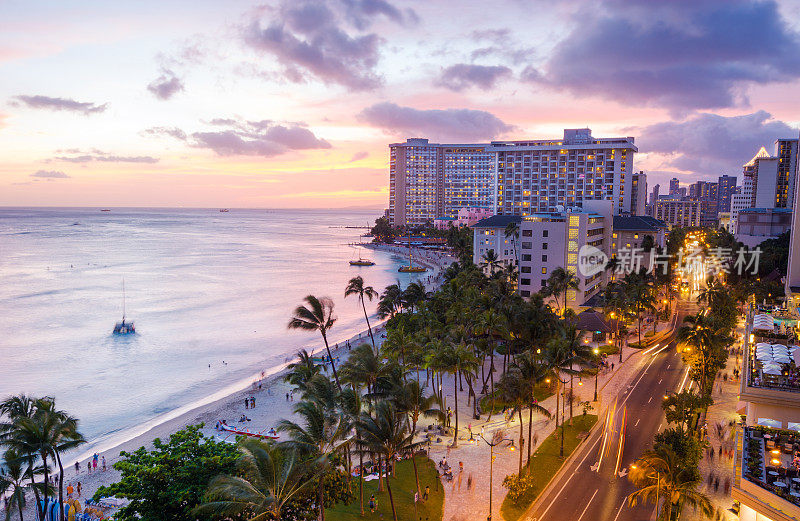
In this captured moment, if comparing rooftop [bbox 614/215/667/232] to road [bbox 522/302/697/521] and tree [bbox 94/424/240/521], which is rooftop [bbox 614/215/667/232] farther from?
tree [bbox 94/424/240/521]

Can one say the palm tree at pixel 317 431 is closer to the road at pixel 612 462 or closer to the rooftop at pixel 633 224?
the road at pixel 612 462

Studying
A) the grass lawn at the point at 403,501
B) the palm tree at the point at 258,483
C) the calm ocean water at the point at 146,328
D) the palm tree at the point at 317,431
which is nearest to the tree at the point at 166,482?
the palm tree at the point at 258,483

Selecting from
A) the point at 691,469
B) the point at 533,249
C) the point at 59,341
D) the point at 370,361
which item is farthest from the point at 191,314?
the point at 691,469

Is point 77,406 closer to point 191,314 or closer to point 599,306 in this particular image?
point 191,314

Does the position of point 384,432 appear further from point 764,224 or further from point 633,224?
point 764,224

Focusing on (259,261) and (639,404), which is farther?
(259,261)

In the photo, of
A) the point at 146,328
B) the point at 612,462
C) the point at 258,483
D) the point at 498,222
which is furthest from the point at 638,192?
the point at 258,483
